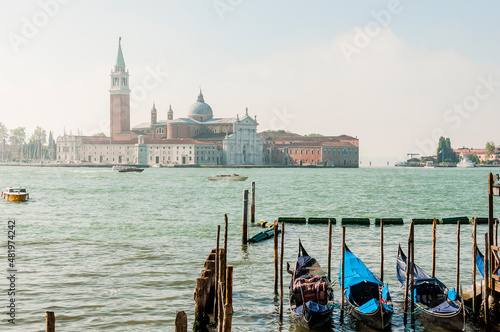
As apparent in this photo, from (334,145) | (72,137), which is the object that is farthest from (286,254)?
(72,137)

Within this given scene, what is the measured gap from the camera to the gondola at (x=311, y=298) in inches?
328

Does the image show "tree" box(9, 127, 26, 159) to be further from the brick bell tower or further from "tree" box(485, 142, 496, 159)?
"tree" box(485, 142, 496, 159)

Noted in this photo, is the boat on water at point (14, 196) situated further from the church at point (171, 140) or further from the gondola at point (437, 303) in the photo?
the church at point (171, 140)

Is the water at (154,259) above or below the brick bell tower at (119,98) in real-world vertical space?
below

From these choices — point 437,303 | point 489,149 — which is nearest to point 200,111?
point 489,149

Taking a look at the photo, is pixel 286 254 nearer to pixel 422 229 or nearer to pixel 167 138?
pixel 422 229

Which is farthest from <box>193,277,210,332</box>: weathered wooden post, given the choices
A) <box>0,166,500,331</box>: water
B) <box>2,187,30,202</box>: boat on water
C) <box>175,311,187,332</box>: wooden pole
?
<box>2,187,30,202</box>: boat on water

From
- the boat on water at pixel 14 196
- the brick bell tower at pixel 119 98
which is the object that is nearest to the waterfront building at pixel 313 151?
the brick bell tower at pixel 119 98

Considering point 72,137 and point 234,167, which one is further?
point 72,137

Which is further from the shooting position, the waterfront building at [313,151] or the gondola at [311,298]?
the waterfront building at [313,151]

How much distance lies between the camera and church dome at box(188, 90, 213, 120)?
104m

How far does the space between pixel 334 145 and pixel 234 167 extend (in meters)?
18.9

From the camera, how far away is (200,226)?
19875 mm

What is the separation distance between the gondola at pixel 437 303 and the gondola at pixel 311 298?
1.34m
